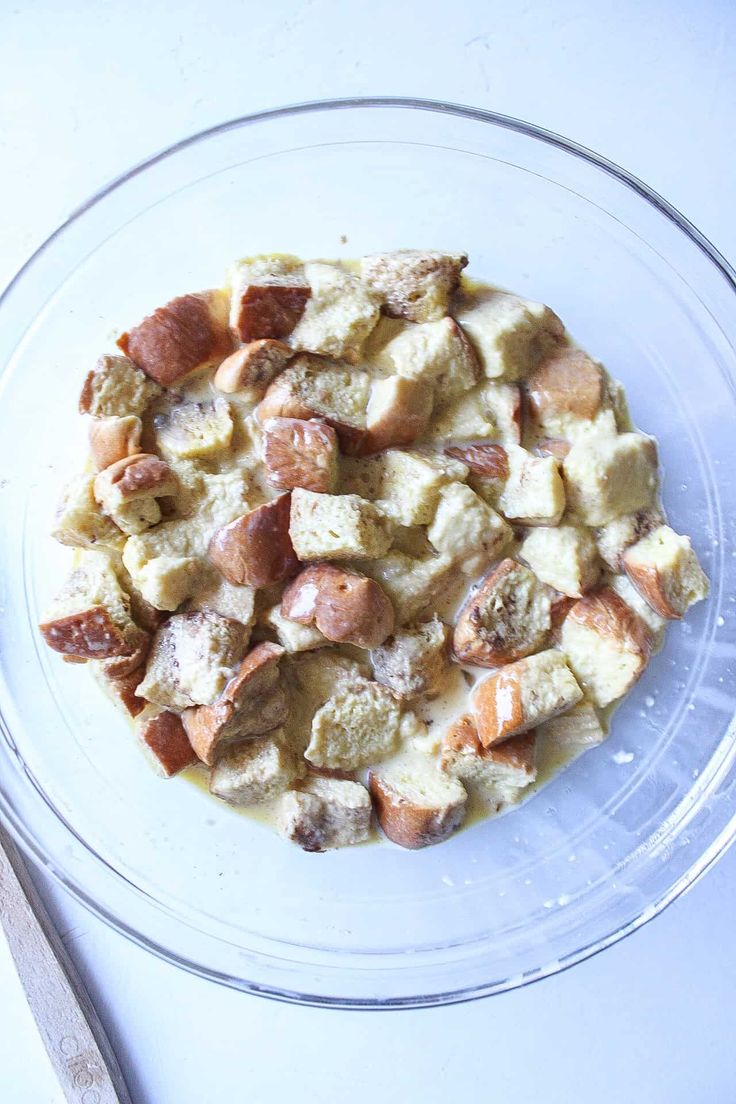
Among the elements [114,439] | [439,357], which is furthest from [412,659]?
[114,439]

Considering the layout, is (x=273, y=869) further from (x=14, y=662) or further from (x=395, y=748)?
(x=14, y=662)

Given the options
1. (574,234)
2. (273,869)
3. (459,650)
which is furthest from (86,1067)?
(574,234)

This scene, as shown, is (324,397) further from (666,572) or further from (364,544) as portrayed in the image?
(666,572)

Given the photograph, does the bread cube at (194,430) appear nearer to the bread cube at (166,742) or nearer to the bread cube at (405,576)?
the bread cube at (405,576)

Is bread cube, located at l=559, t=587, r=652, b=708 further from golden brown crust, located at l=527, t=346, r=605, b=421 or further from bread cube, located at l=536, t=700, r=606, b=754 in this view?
golden brown crust, located at l=527, t=346, r=605, b=421

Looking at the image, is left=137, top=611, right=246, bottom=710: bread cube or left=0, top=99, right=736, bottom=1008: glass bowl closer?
left=137, top=611, right=246, bottom=710: bread cube

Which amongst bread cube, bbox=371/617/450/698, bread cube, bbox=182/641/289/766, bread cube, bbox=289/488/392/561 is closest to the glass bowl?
bread cube, bbox=182/641/289/766

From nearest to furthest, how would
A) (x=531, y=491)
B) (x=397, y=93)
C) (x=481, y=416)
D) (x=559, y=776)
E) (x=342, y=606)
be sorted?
(x=342, y=606), (x=531, y=491), (x=481, y=416), (x=559, y=776), (x=397, y=93)
